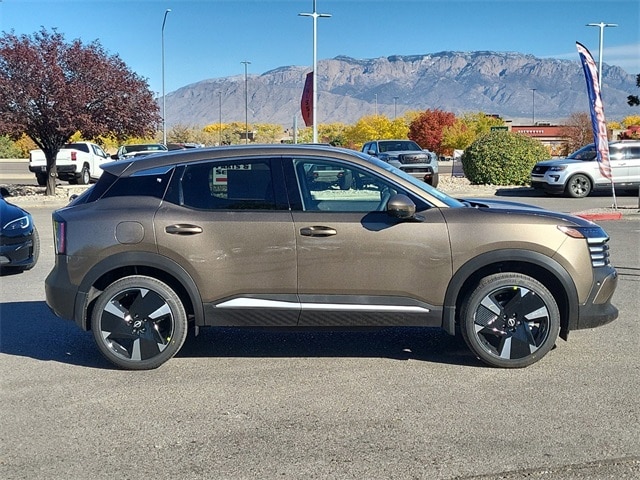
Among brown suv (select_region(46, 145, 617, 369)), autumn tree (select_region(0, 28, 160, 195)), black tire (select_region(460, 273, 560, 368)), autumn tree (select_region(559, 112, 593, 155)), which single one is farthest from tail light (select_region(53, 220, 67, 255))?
autumn tree (select_region(559, 112, 593, 155))

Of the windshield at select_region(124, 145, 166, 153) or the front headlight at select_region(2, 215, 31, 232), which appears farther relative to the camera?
the windshield at select_region(124, 145, 166, 153)

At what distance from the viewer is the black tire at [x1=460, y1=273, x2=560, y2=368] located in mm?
5816

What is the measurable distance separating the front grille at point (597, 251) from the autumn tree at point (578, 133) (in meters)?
46.6

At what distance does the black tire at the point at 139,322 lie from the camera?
233 inches

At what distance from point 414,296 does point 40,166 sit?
23986mm

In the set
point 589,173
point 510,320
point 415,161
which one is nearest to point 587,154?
point 589,173

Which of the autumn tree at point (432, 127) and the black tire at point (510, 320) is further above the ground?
the autumn tree at point (432, 127)

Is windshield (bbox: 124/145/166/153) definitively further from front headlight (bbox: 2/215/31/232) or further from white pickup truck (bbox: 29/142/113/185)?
front headlight (bbox: 2/215/31/232)

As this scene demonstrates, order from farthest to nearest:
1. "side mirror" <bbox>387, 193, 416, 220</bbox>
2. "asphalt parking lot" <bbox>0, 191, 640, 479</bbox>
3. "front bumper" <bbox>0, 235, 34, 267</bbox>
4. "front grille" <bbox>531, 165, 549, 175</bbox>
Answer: "front grille" <bbox>531, 165, 549, 175</bbox>, "front bumper" <bbox>0, 235, 34, 267</bbox>, "side mirror" <bbox>387, 193, 416, 220</bbox>, "asphalt parking lot" <bbox>0, 191, 640, 479</bbox>

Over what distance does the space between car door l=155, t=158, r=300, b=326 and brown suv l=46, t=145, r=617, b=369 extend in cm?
1

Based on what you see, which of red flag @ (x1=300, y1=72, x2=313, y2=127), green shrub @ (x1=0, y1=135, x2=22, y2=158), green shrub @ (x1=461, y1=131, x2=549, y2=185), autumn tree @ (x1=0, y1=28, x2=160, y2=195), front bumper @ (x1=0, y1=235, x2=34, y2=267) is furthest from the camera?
green shrub @ (x1=0, y1=135, x2=22, y2=158)

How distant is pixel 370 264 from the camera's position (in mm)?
5793

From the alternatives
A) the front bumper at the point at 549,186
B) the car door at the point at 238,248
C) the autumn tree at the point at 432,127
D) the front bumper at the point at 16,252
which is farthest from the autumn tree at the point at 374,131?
the car door at the point at 238,248

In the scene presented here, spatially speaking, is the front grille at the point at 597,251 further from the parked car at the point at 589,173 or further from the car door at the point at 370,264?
the parked car at the point at 589,173
